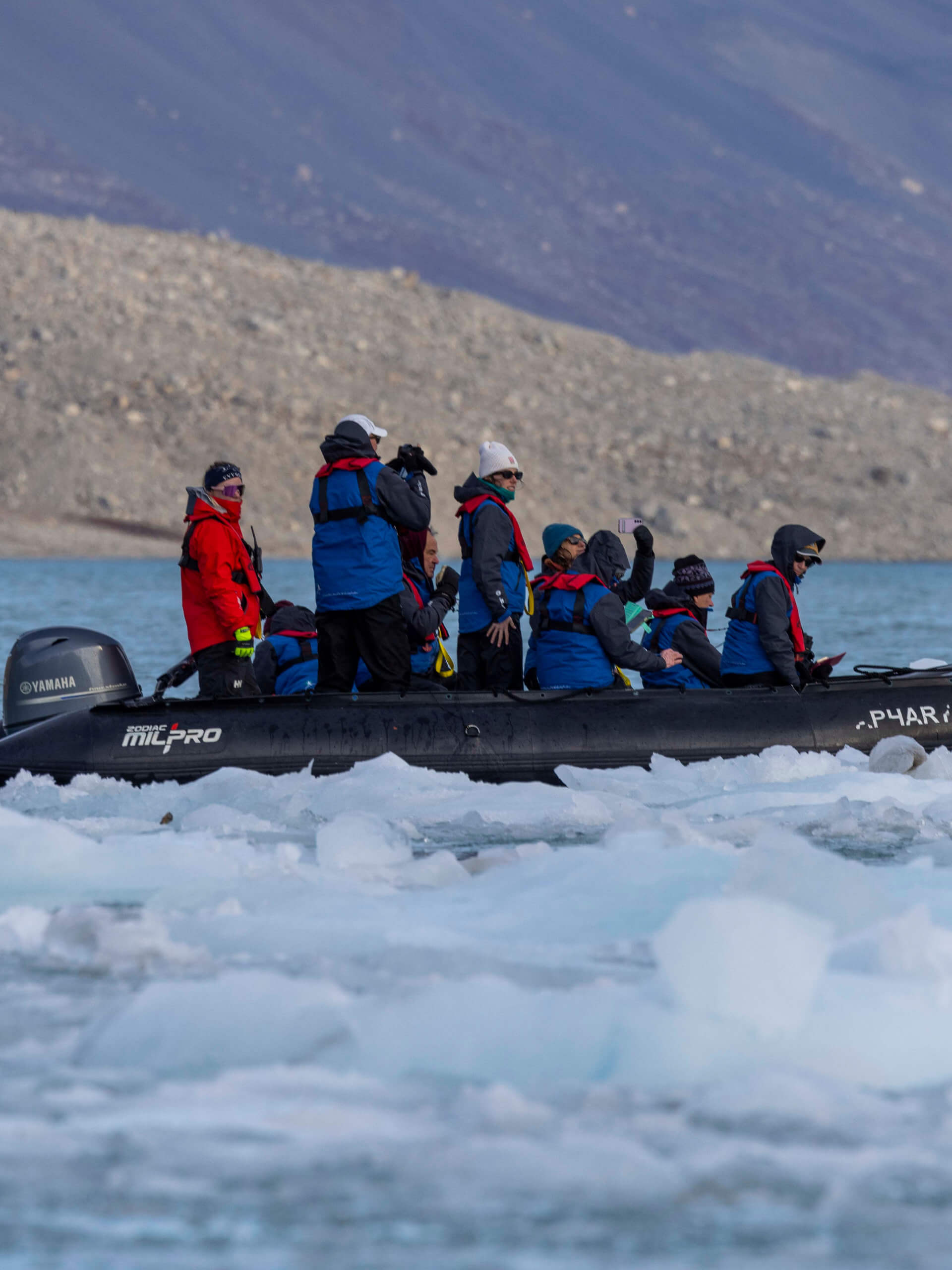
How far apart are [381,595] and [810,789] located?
6.98ft

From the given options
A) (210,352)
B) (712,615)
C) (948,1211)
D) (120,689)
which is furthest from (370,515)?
(210,352)

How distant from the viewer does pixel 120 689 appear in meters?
7.88

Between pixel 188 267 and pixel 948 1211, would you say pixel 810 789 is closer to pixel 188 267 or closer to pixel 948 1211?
pixel 948 1211

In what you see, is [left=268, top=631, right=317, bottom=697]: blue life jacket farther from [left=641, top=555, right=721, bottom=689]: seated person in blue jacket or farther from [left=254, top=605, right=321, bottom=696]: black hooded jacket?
[left=641, top=555, right=721, bottom=689]: seated person in blue jacket

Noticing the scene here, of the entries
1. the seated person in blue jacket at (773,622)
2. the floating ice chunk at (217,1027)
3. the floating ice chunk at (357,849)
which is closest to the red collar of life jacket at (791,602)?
the seated person in blue jacket at (773,622)

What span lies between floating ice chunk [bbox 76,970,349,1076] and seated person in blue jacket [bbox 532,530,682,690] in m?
3.79

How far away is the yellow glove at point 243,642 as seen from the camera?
7594 millimetres

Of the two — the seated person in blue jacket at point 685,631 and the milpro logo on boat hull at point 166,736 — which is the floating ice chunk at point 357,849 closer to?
the milpro logo on boat hull at point 166,736

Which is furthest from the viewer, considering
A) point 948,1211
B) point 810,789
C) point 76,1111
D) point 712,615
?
point 712,615

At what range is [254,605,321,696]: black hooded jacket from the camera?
8234 mm

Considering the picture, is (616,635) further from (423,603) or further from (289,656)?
(289,656)

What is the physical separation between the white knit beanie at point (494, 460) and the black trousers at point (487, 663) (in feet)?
2.55

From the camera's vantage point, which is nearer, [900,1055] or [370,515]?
[900,1055]

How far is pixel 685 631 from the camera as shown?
8.25 m
